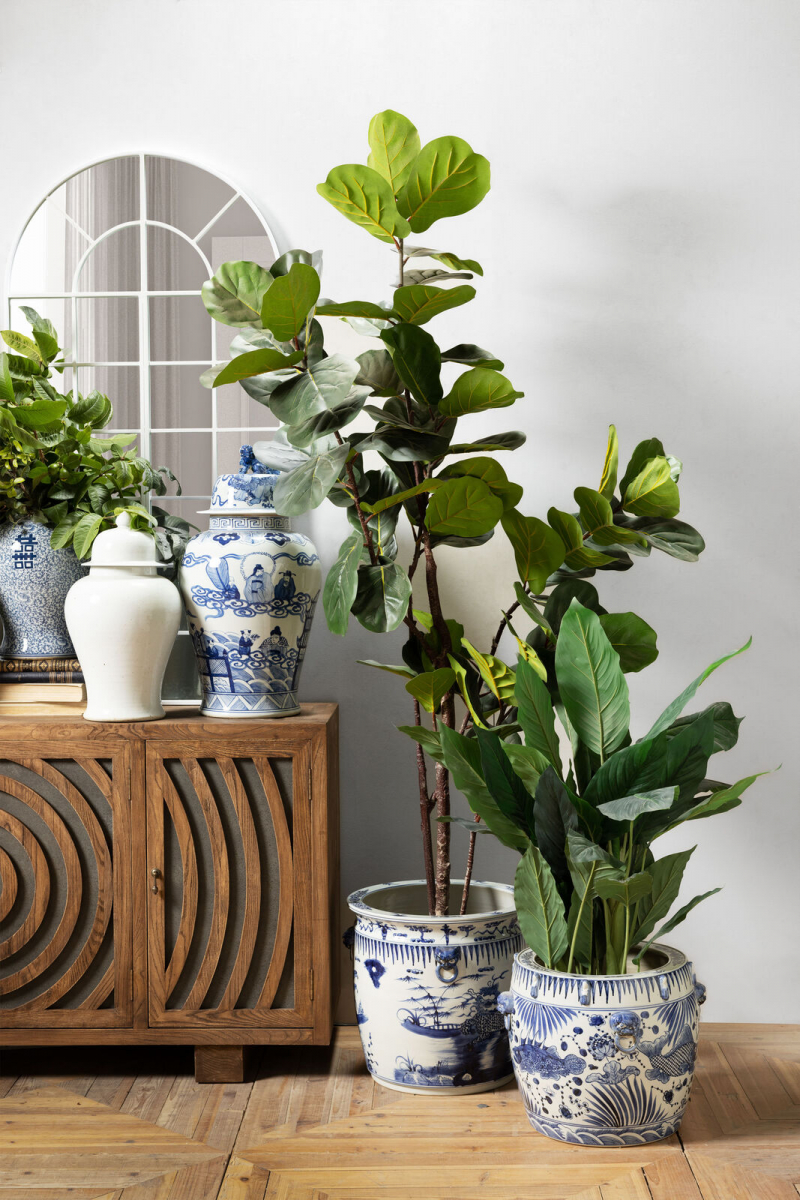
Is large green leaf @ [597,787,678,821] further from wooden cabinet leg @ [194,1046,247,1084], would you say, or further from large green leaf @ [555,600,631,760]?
wooden cabinet leg @ [194,1046,247,1084]

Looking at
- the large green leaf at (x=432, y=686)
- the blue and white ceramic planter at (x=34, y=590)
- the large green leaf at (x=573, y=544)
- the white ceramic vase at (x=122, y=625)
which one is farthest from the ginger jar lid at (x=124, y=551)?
the large green leaf at (x=573, y=544)

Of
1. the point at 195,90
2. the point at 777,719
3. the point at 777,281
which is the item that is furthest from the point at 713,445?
the point at 195,90

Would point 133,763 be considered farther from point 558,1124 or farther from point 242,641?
point 558,1124

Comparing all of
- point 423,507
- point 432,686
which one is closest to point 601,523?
point 423,507

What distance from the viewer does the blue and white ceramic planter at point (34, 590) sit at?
2.19 meters

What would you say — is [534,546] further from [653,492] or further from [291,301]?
[291,301]

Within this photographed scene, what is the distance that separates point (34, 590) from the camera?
2.20 m

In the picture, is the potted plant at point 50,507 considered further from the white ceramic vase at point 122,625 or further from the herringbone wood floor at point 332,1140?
the herringbone wood floor at point 332,1140

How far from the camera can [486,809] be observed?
1.81 m

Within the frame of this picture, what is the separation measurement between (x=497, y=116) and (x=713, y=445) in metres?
0.92

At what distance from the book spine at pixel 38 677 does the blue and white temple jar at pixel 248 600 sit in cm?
29

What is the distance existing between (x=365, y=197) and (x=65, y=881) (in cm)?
145

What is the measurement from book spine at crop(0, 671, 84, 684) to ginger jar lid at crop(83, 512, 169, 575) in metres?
0.26

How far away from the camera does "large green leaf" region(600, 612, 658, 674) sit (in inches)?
74.6
